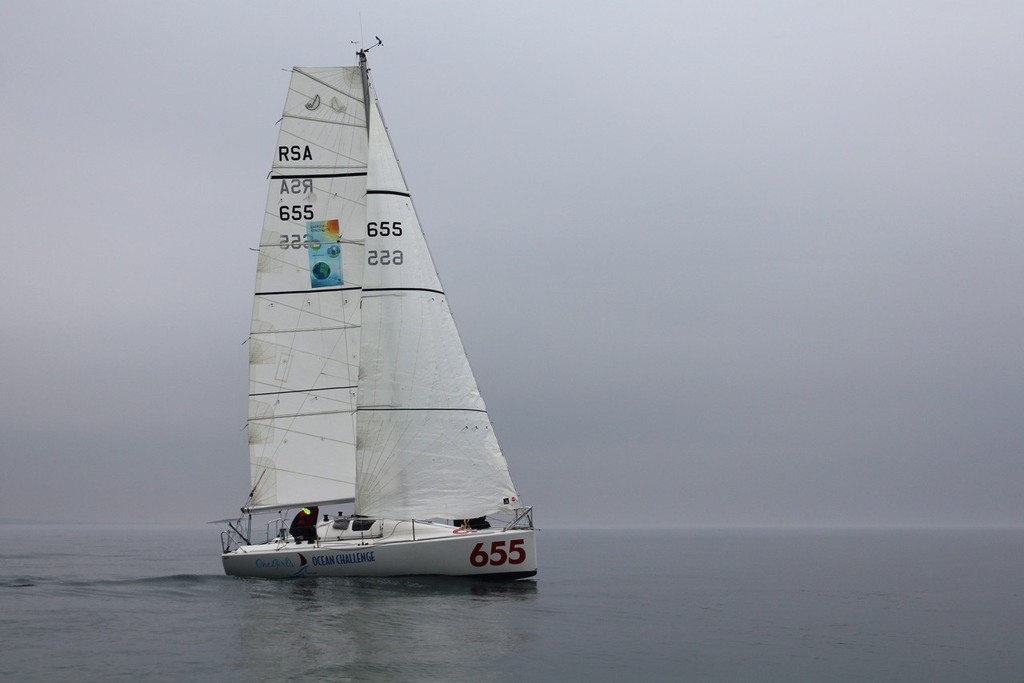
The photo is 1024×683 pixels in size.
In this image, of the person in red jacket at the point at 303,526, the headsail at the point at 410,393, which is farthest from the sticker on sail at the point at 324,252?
the person in red jacket at the point at 303,526

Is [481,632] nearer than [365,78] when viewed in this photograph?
Yes

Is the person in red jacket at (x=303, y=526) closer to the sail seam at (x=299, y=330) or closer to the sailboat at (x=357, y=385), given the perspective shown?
the sailboat at (x=357, y=385)

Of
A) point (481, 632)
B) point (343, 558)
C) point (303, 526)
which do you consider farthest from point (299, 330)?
point (481, 632)

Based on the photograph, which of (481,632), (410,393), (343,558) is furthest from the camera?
(410,393)

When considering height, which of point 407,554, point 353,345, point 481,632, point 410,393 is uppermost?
point 353,345

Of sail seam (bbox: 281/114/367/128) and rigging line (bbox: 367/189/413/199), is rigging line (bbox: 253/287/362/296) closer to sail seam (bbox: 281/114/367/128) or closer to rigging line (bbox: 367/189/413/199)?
rigging line (bbox: 367/189/413/199)

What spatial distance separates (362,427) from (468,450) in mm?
3598

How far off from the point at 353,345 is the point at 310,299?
7.30ft

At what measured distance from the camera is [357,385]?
35906mm

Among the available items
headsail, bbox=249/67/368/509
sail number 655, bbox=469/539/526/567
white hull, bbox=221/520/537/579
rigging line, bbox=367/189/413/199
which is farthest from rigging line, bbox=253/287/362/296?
sail number 655, bbox=469/539/526/567

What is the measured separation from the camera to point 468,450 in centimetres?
3469

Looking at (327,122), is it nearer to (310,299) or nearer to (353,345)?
(310,299)

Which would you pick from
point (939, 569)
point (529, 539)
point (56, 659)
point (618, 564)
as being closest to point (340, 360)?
point (529, 539)

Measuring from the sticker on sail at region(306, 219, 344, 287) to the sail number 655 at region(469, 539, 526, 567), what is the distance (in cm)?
1095
